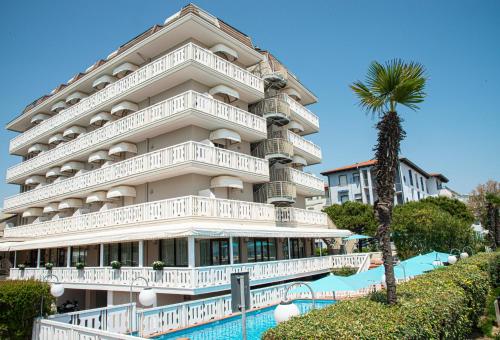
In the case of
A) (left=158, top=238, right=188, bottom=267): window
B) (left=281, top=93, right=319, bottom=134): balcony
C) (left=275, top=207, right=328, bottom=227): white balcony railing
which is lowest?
(left=158, top=238, right=188, bottom=267): window

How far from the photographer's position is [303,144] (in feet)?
109

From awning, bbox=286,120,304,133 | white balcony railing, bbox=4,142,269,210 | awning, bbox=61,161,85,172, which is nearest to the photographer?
white balcony railing, bbox=4,142,269,210

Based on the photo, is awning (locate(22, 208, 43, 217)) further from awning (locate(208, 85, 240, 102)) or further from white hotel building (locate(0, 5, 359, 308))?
awning (locate(208, 85, 240, 102))

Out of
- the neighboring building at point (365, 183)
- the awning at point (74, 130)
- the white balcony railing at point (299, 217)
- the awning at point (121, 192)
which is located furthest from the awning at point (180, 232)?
the neighboring building at point (365, 183)

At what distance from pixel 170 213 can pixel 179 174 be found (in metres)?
3.04

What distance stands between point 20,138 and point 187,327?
3413 centimetres

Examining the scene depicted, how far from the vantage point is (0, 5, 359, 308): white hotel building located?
2055cm

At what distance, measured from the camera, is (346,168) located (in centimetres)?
6781

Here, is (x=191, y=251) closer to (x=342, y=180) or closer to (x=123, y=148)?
(x=123, y=148)

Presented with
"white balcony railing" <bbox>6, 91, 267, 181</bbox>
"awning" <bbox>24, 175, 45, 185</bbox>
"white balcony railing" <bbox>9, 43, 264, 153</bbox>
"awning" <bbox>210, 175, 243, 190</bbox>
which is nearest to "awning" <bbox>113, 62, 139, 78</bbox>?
"white balcony railing" <bbox>9, 43, 264, 153</bbox>

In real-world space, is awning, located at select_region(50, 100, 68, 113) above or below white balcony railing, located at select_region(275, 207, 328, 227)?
above

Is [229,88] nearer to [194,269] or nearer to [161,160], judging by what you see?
[161,160]

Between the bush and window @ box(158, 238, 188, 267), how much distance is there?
34.9ft

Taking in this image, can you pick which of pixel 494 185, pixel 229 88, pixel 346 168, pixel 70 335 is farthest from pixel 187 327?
pixel 494 185
